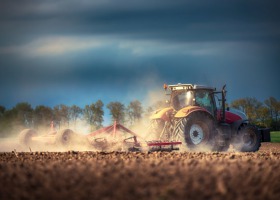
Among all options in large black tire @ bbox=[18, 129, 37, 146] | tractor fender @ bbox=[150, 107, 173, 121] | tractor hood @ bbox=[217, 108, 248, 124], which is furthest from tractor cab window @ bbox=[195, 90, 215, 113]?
large black tire @ bbox=[18, 129, 37, 146]

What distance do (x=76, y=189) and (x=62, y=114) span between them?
57.1 metres

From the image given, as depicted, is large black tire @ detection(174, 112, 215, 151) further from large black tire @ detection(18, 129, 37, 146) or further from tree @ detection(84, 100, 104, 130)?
tree @ detection(84, 100, 104, 130)

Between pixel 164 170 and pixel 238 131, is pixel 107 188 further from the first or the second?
pixel 238 131

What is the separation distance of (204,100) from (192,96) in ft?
1.66

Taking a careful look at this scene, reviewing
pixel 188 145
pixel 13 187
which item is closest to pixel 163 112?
pixel 188 145

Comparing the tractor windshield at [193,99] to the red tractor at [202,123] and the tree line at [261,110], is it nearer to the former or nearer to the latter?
the red tractor at [202,123]

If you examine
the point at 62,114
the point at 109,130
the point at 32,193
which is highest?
the point at 62,114

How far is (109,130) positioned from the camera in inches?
650

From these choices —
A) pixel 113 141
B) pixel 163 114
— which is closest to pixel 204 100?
pixel 163 114

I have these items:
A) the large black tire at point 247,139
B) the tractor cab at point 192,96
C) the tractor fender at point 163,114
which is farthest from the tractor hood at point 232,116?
the tractor fender at point 163,114

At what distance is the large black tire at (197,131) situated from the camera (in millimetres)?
15500

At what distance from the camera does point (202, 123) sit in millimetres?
16172

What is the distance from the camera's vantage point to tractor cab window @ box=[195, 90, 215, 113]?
16.8 meters

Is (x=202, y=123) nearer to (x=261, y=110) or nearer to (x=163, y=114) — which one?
(x=163, y=114)
